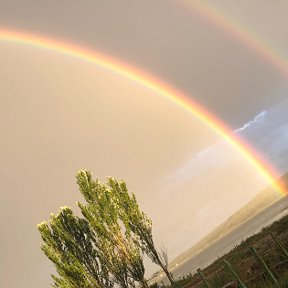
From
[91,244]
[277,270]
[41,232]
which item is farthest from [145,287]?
[277,270]

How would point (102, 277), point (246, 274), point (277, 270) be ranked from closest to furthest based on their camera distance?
point (277, 270) < point (246, 274) < point (102, 277)

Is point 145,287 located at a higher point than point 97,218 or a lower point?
lower

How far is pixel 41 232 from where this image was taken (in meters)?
30.7

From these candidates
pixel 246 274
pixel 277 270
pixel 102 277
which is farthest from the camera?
pixel 102 277

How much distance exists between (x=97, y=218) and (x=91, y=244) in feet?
6.13

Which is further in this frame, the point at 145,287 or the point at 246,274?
the point at 145,287

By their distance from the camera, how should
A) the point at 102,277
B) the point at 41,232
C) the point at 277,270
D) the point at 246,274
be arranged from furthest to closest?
the point at 41,232 → the point at 102,277 → the point at 246,274 → the point at 277,270

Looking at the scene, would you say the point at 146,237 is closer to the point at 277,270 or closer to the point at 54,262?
the point at 54,262

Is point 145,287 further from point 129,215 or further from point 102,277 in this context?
point 129,215

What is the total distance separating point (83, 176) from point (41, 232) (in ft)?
16.9

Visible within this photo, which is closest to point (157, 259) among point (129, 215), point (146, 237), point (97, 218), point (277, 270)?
point (146, 237)

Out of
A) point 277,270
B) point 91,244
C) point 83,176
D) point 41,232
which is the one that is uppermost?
point 83,176

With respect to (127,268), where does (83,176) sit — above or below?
above

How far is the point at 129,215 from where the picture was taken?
32.5 meters
